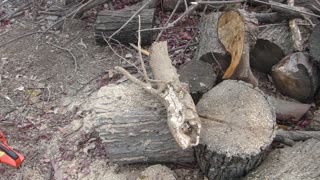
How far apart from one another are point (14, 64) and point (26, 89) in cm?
43

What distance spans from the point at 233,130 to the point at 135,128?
72cm

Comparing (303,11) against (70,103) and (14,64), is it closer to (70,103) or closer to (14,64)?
(70,103)

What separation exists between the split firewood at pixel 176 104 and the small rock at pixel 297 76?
39.6 inches

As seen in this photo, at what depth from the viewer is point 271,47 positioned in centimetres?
362

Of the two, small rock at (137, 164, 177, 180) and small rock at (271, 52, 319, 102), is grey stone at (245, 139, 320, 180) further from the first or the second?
small rock at (271, 52, 319, 102)

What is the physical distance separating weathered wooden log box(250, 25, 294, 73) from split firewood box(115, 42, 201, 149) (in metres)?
0.97

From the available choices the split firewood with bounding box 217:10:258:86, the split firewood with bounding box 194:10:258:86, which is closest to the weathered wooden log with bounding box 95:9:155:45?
the split firewood with bounding box 194:10:258:86

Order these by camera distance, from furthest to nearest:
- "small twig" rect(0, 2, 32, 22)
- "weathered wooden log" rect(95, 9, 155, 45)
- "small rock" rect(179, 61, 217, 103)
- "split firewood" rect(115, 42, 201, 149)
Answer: "small twig" rect(0, 2, 32, 22) < "weathered wooden log" rect(95, 9, 155, 45) < "small rock" rect(179, 61, 217, 103) < "split firewood" rect(115, 42, 201, 149)

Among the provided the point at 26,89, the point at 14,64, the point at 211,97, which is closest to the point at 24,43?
the point at 14,64

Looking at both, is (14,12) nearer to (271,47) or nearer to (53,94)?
(53,94)

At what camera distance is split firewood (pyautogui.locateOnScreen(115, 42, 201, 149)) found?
2627 millimetres

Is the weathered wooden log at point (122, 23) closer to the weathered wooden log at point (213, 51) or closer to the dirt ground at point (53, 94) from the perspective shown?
the dirt ground at point (53, 94)

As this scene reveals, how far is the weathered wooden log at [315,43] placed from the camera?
3.31 meters

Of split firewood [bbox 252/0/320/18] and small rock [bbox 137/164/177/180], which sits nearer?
small rock [bbox 137/164/177/180]
